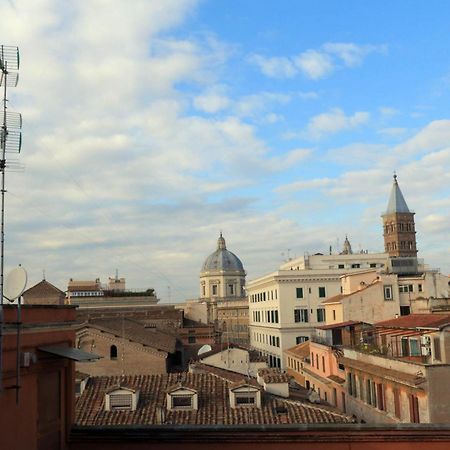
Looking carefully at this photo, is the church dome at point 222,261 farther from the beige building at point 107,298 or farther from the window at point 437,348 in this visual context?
the window at point 437,348

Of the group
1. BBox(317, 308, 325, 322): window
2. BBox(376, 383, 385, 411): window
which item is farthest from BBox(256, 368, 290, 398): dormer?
BBox(317, 308, 325, 322): window

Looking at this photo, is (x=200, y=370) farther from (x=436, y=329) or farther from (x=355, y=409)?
(x=436, y=329)

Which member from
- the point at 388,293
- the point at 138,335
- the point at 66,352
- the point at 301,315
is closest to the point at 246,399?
the point at 66,352

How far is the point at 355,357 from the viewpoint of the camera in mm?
27859

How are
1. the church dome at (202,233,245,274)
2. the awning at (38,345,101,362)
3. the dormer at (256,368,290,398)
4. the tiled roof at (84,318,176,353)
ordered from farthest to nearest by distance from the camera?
1. the church dome at (202,233,245,274)
2. the tiled roof at (84,318,176,353)
3. the dormer at (256,368,290,398)
4. the awning at (38,345,101,362)

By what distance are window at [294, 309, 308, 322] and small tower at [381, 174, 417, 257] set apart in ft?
160

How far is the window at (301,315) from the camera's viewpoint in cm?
5978

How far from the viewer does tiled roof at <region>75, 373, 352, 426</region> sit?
21.1 meters

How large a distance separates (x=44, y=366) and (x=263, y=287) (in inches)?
2484

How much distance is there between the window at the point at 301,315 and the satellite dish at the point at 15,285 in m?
53.9

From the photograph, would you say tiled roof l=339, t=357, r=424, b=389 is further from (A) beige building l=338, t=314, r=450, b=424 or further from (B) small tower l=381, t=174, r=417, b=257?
(B) small tower l=381, t=174, r=417, b=257

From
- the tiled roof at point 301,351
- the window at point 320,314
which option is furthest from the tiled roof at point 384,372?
the window at point 320,314

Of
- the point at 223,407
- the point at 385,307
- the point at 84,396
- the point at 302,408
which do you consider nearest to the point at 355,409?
the point at 302,408

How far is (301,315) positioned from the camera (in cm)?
6009
